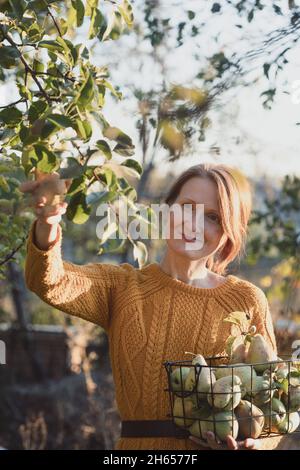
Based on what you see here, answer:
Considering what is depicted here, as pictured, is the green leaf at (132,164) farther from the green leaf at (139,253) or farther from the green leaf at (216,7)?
the green leaf at (216,7)

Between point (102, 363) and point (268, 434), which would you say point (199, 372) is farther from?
point (102, 363)

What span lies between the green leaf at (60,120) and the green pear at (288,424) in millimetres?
894

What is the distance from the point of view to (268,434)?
193cm

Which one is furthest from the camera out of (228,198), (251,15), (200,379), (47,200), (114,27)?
(251,15)

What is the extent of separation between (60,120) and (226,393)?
714 millimetres

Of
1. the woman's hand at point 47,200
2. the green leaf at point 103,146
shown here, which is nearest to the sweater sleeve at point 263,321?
the woman's hand at point 47,200

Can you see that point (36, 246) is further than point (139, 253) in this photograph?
No

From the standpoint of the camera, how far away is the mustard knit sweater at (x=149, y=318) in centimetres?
208

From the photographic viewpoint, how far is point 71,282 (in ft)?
6.65

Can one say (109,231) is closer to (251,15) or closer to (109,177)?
(109,177)

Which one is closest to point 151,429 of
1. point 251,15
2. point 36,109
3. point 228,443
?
point 228,443

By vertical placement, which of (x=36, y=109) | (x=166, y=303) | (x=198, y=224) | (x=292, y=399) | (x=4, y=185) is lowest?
(x=292, y=399)

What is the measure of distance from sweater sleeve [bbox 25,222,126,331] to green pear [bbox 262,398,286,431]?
1.71ft

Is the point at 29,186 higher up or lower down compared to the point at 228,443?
higher up
